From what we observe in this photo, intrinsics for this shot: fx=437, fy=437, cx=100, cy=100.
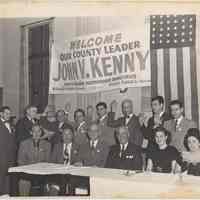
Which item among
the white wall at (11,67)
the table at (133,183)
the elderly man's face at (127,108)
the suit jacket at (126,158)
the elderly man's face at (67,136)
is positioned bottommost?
the table at (133,183)

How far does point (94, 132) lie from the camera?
3.39 m

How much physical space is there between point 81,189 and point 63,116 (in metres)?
0.57

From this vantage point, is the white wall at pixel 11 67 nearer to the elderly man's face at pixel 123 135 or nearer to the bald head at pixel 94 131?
the bald head at pixel 94 131

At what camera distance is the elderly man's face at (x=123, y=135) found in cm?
337

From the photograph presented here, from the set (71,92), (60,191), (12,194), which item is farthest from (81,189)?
(71,92)

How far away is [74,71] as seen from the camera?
3410 mm

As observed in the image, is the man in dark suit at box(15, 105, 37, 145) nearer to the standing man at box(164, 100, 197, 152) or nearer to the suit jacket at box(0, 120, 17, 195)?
the suit jacket at box(0, 120, 17, 195)

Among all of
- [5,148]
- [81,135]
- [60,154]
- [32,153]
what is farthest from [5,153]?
[81,135]

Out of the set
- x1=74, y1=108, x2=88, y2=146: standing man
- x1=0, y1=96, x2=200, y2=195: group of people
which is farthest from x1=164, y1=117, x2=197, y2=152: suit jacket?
x1=74, y1=108, x2=88, y2=146: standing man

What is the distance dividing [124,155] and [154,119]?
0.36m

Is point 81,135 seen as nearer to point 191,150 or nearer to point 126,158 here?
point 126,158

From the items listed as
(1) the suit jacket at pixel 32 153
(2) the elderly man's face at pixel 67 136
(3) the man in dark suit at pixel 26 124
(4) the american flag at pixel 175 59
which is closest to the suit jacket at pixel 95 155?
(2) the elderly man's face at pixel 67 136

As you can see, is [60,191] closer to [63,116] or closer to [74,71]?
[63,116]

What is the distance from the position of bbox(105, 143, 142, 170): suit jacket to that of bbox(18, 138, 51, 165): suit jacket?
Answer: 0.47 metres
